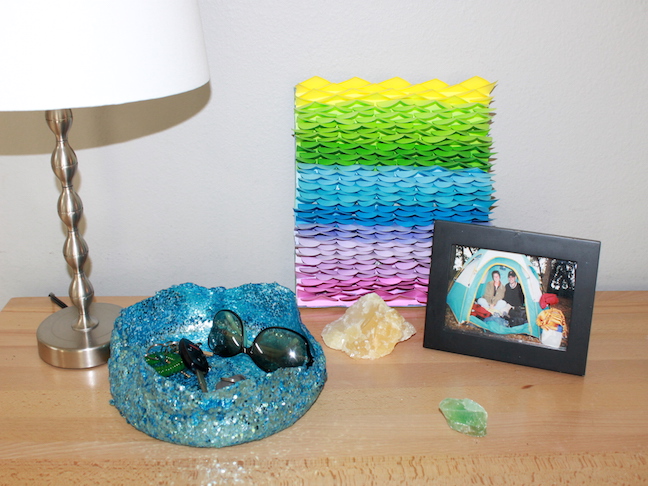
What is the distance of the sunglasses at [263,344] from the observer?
72 cm

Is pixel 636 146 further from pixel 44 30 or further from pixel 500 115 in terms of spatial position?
pixel 44 30

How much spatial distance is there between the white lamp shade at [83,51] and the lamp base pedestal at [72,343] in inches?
13.8

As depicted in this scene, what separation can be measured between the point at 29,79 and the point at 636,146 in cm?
88

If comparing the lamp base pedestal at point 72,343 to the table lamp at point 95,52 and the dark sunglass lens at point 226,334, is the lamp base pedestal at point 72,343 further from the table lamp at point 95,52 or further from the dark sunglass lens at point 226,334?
the table lamp at point 95,52

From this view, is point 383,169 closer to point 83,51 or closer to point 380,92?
point 380,92

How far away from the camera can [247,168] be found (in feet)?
3.06

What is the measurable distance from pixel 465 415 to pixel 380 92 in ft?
1.50

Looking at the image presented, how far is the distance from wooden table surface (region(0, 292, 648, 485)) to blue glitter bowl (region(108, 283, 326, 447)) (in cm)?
2

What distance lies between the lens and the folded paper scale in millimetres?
856

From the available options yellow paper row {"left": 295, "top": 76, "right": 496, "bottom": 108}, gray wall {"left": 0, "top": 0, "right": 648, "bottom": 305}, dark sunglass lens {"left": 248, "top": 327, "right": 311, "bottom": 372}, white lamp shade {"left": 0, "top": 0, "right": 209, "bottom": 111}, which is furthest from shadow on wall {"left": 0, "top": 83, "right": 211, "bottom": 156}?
dark sunglass lens {"left": 248, "top": 327, "right": 311, "bottom": 372}

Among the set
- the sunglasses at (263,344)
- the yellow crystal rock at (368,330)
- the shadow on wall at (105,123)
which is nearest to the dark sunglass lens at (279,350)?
the sunglasses at (263,344)

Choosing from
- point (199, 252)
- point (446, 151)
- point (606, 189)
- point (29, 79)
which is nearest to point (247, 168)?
point (199, 252)

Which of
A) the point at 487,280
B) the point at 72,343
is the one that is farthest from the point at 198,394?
the point at 487,280

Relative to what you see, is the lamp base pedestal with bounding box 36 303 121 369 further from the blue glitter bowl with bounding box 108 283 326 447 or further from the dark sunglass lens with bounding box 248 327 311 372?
the dark sunglass lens with bounding box 248 327 311 372
